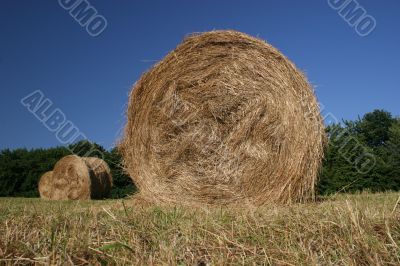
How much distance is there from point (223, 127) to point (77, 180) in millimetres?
5743

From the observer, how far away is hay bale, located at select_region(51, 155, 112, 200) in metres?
10.6

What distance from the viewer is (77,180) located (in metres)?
10.7

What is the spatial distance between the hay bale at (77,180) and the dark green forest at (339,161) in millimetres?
722

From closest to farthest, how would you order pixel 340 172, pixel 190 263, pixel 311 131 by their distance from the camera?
1. pixel 190 263
2. pixel 311 131
3. pixel 340 172

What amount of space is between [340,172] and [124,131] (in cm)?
627

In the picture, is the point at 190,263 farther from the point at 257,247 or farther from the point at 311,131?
the point at 311,131

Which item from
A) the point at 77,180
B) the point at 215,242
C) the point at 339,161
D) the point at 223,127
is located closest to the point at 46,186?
the point at 77,180

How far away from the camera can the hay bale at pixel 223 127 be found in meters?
5.93

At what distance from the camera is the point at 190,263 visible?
1.65 metres

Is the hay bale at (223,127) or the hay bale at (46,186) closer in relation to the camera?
the hay bale at (223,127)

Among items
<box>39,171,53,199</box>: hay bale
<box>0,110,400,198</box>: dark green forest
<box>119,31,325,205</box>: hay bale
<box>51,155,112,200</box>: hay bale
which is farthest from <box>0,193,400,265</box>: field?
<box>39,171,53,199</box>: hay bale

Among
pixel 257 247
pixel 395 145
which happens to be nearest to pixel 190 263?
pixel 257 247

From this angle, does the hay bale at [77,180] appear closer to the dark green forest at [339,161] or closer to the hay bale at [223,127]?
the dark green forest at [339,161]


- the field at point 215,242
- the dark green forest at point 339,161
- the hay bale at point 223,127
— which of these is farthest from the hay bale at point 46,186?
the field at point 215,242
